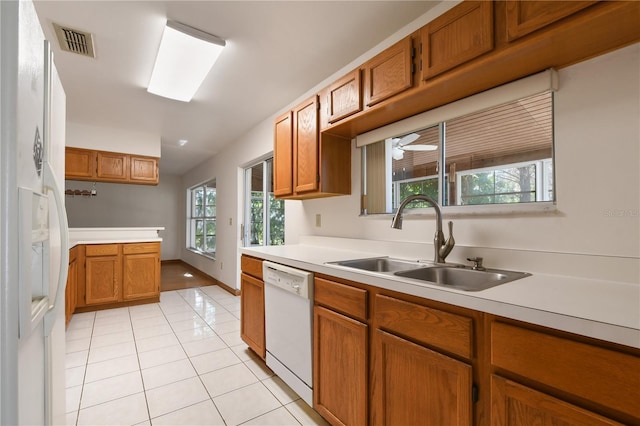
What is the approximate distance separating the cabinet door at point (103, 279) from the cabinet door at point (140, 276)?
0.08 m

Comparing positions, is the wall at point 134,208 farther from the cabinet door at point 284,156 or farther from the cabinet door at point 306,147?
the cabinet door at point 306,147

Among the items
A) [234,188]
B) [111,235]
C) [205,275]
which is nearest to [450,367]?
[234,188]

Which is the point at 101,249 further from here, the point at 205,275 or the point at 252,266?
the point at 252,266

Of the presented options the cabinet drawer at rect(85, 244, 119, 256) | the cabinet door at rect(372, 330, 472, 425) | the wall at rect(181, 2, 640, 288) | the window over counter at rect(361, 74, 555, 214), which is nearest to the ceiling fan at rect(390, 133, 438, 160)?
the window over counter at rect(361, 74, 555, 214)

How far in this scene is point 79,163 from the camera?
3900 millimetres

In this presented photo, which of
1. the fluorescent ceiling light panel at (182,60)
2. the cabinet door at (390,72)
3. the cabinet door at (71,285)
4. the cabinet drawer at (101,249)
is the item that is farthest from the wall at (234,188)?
the cabinet door at (71,285)

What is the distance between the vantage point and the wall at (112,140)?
3.87m

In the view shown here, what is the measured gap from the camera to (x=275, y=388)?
6.48 ft

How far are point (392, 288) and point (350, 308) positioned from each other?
0.30m

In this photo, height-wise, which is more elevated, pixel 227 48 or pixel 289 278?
pixel 227 48

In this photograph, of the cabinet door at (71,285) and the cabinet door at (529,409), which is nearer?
the cabinet door at (529,409)

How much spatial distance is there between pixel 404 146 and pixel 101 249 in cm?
389

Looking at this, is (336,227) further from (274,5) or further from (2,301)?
(2,301)

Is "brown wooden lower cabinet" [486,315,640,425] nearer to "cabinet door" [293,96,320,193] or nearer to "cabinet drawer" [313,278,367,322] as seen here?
"cabinet drawer" [313,278,367,322]
